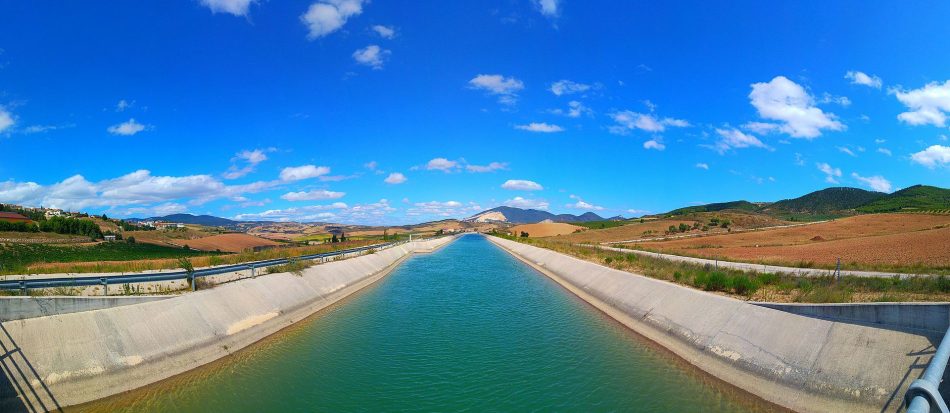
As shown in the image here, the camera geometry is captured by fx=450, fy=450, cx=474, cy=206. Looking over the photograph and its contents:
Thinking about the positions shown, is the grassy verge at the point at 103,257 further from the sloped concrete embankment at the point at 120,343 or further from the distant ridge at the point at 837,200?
the distant ridge at the point at 837,200

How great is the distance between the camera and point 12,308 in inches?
484

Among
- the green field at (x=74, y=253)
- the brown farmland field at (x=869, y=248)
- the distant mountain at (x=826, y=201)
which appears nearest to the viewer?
the brown farmland field at (x=869, y=248)

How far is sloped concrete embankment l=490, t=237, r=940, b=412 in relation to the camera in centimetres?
916

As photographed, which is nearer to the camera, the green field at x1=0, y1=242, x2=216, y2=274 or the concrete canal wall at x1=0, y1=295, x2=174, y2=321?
the concrete canal wall at x1=0, y1=295, x2=174, y2=321

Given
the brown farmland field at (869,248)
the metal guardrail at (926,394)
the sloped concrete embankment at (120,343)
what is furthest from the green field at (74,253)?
the brown farmland field at (869,248)

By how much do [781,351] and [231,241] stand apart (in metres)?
80.9

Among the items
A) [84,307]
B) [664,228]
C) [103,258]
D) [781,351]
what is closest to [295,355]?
[84,307]

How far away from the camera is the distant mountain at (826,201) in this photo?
15425 cm

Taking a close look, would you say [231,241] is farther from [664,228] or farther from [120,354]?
[664,228]

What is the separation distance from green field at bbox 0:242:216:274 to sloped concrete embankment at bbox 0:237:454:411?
26.4 meters

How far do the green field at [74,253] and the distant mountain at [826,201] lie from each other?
170m

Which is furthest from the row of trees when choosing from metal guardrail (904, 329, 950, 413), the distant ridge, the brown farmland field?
the distant ridge

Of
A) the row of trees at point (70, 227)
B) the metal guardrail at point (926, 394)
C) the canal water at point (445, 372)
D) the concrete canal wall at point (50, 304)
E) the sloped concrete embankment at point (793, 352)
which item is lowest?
the canal water at point (445, 372)

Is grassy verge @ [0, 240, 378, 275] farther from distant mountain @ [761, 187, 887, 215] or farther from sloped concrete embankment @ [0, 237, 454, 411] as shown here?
distant mountain @ [761, 187, 887, 215]
